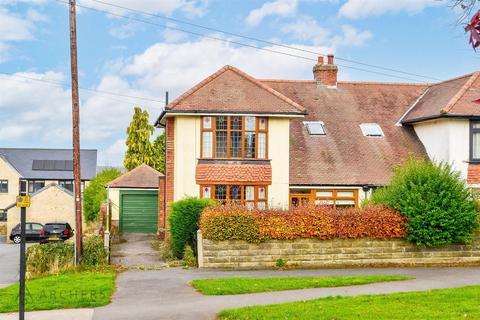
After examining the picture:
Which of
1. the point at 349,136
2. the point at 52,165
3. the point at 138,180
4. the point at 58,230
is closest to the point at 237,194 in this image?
the point at 349,136

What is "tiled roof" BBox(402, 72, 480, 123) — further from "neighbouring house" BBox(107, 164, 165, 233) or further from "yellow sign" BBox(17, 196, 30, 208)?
"yellow sign" BBox(17, 196, 30, 208)

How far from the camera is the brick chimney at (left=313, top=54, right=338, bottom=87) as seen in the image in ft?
116

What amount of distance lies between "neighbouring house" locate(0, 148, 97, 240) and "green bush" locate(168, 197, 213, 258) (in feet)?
127

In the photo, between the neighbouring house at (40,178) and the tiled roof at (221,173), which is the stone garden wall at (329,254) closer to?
the tiled roof at (221,173)

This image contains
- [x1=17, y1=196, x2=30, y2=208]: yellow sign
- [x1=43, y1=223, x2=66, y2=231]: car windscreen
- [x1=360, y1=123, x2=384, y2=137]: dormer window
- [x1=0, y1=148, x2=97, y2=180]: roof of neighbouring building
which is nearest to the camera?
[x1=17, y1=196, x2=30, y2=208]: yellow sign

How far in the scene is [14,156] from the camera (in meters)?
72.1

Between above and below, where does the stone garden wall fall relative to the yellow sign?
below

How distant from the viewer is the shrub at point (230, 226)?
67.3 ft

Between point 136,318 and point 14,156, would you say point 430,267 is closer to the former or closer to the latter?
point 136,318

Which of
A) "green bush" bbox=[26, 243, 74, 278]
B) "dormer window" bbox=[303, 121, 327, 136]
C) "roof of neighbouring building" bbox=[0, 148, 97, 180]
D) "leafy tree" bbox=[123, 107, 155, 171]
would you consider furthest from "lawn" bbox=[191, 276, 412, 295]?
"roof of neighbouring building" bbox=[0, 148, 97, 180]

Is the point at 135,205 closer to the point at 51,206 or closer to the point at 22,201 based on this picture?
the point at 22,201

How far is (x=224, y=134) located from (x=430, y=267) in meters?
9.86

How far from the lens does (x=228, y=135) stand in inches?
1058

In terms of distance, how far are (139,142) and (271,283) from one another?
48476 millimetres
